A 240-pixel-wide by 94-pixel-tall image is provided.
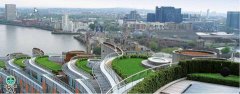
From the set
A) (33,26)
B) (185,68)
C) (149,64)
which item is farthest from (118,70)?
(33,26)

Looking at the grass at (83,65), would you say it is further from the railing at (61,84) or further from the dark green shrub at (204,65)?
the dark green shrub at (204,65)

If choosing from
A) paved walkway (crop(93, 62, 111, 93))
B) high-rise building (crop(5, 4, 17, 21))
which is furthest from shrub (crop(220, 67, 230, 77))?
high-rise building (crop(5, 4, 17, 21))

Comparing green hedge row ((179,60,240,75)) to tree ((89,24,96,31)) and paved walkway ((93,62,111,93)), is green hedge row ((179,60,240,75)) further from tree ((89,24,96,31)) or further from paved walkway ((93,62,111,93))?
tree ((89,24,96,31))

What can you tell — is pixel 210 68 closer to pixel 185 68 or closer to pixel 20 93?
pixel 185 68

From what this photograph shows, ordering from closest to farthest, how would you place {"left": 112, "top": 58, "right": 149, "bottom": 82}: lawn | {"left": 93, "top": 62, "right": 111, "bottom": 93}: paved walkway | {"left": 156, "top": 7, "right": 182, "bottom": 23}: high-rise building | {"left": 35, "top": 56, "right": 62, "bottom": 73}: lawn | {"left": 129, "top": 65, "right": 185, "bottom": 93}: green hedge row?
{"left": 129, "top": 65, "right": 185, "bottom": 93}: green hedge row, {"left": 93, "top": 62, "right": 111, "bottom": 93}: paved walkway, {"left": 112, "top": 58, "right": 149, "bottom": 82}: lawn, {"left": 35, "top": 56, "right": 62, "bottom": 73}: lawn, {"left": 156, "top": 7, "right": 182, "bottom": 23}: high-rise building

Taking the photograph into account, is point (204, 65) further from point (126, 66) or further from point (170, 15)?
point (170, 15)

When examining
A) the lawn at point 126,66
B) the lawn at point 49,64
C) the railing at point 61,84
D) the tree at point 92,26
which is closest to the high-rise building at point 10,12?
the tree at point 92,26

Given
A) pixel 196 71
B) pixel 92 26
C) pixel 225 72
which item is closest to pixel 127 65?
pixel 196 71
